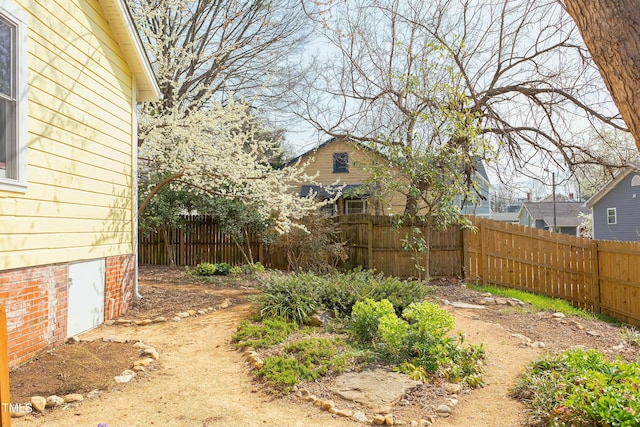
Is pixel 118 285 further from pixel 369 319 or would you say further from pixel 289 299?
pixel 369 319

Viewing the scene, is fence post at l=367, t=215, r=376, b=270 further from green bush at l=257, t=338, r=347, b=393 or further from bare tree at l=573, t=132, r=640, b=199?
green bush at l=257, t=338, r=347, b=393

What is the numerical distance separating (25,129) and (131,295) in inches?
141

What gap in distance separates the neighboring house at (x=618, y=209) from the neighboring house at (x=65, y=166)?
21.6m

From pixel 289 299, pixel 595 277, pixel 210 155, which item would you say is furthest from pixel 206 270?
pixel 595 277

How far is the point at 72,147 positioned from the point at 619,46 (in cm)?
561

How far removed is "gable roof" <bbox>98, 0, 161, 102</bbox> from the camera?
6.54 meters

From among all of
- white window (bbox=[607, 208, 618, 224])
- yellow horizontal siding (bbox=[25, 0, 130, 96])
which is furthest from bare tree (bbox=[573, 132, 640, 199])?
white window (bbox=[607, 208, 618, 224])

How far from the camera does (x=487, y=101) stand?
38.8 ft

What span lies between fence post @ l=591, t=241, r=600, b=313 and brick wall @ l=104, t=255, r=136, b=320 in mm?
9621

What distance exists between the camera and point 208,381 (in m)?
4.27

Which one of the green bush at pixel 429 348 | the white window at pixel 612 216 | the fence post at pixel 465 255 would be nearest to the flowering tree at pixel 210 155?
the fence post at pixel 465 255

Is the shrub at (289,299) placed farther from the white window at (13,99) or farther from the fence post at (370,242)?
the fence post at (370,242)

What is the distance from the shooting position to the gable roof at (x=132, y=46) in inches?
257

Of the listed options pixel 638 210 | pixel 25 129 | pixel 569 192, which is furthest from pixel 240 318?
pixel 569 192
